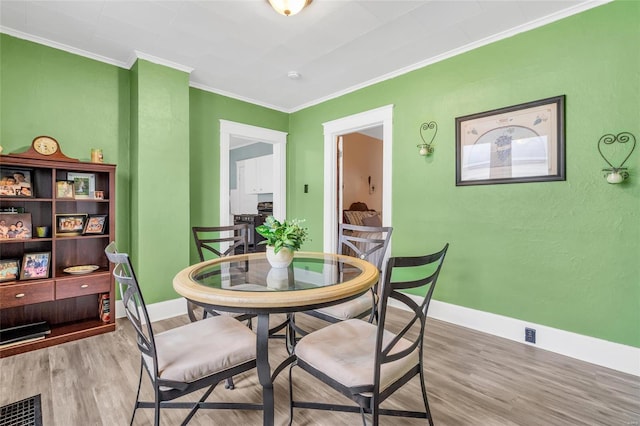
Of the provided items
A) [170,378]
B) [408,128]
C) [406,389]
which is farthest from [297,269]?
[408,128]

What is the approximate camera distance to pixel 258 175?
6262 mm

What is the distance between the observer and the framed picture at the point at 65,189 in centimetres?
253

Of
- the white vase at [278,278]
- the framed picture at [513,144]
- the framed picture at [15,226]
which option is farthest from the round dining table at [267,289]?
the framed picture at [15,226]

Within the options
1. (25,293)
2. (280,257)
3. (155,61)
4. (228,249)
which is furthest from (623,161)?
(25,293)

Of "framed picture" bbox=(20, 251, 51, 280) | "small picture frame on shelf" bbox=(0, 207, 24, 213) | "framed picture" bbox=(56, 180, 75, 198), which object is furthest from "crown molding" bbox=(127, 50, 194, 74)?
"framed picture" bbox=(20, 251, 51, 280)

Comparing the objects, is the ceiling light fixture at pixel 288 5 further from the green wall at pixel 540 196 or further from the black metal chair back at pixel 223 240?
the black metal chair back at pixel 223 240

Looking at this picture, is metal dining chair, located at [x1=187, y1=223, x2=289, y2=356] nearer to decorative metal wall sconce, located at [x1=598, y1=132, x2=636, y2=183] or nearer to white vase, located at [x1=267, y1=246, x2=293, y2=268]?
white vase, located at [x1=267, y1=246, x2=293, y2=268]

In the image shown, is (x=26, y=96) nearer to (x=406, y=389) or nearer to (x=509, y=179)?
(x=406, y=389)

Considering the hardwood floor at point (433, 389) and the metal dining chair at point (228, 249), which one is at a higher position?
the metal dining chair at point (228, 249)

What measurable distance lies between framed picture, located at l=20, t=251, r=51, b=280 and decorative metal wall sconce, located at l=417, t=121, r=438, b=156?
3559mm

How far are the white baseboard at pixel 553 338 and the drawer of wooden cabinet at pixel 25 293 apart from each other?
3.47 meters

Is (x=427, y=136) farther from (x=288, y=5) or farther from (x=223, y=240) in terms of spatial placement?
(x=223, y=240)

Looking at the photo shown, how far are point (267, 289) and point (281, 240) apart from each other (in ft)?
1.39

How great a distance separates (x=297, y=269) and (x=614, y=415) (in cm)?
195
